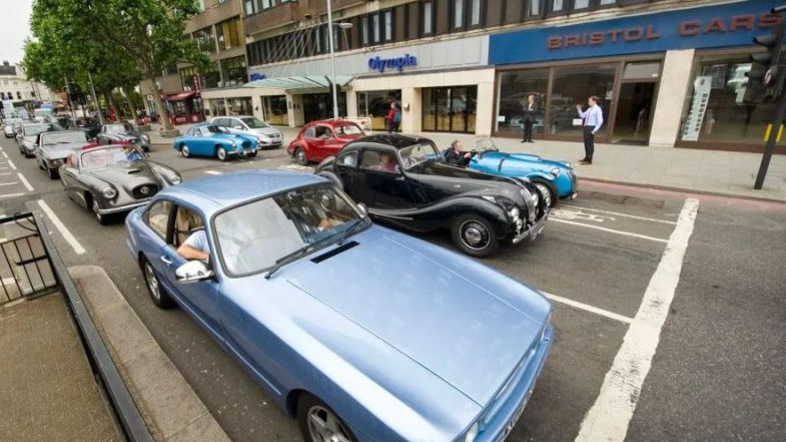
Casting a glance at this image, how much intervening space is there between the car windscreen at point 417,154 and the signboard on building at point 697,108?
12.0 meters

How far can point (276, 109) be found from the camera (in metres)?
31.7

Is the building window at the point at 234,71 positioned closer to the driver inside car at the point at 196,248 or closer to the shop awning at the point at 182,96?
the shop awning at the point at 182,96

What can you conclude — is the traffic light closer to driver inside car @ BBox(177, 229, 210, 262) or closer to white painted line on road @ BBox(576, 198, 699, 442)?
white painted line on road @ BBox(576, 198, 699, 442)

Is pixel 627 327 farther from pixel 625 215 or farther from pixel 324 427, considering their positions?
pixel 625 215

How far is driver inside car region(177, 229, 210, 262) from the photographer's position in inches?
122

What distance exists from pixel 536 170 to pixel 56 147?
51.7 feet

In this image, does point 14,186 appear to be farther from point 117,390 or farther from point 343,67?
point 343,67

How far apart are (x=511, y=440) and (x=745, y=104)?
15.7m

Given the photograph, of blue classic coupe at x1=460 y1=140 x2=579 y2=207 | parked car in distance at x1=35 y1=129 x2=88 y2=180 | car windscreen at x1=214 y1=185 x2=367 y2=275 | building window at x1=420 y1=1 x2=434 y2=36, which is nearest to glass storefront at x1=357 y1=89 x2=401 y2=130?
building window at x1=420 y1=1 x2=434 y2=36

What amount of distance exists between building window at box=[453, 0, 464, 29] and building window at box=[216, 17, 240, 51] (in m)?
20.9

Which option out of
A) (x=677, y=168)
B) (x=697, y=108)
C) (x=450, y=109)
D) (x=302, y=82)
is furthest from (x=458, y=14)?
(x=677, y=168)

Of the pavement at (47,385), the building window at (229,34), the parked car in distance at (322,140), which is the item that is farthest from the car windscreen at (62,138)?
the building window at (229,34)

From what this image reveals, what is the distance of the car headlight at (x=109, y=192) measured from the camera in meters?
7.27

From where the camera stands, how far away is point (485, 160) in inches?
323
